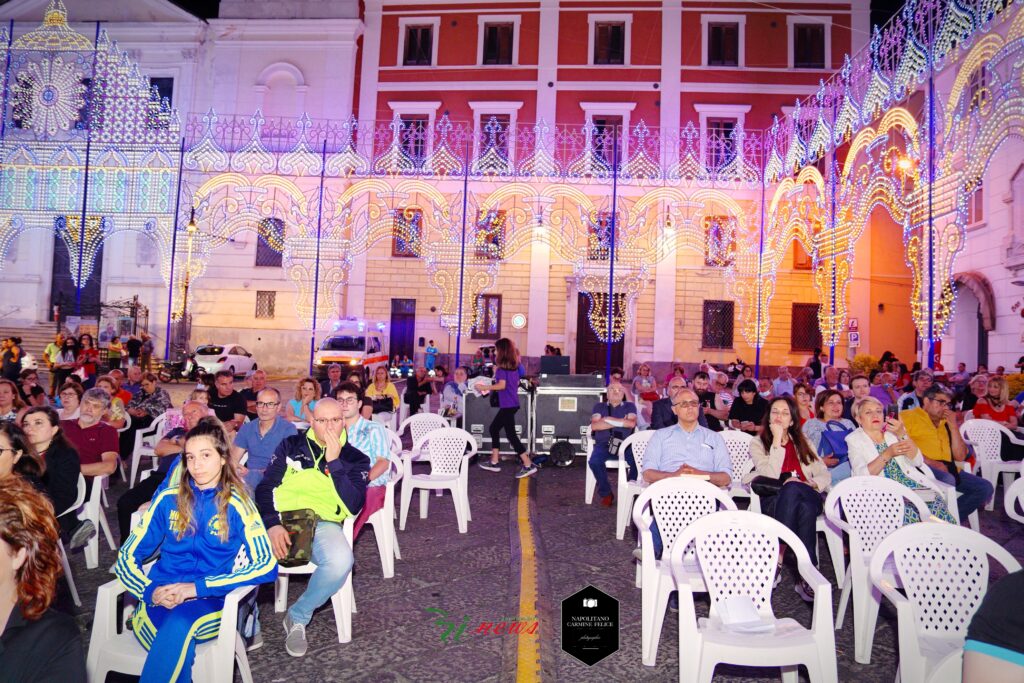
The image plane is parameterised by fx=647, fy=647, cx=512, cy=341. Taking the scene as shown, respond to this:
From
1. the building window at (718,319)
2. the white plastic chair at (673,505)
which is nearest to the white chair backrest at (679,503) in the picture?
the white plastic chair at (673,505)

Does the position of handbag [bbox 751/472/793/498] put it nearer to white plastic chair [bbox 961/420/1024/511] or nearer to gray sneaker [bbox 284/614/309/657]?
gray sneaker [bbox 284/614/309/657]

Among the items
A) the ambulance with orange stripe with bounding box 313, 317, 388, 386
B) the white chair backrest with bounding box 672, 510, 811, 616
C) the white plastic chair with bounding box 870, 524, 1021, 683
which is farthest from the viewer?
the ambulance with orange stripe with bounding box 313, 317, 388, 386

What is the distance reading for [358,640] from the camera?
3.75m

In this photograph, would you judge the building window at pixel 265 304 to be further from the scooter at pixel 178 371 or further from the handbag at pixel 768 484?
the handbag at pixel 768 484

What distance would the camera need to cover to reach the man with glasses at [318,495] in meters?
3.64

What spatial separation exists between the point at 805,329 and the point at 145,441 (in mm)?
22059

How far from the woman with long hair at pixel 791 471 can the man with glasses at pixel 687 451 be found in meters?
0.29

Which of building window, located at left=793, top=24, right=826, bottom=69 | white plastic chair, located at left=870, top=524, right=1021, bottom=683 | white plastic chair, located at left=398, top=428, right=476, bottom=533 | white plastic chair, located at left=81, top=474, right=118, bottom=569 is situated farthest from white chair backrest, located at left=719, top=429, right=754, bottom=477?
building window, located at left=793, top=24, right=826, bottom=69

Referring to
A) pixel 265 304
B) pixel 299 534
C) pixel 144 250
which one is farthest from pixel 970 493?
pixel 144 250

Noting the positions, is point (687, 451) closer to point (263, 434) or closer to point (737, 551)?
point (737, 551)

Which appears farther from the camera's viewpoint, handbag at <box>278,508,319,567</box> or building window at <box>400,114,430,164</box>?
building window at <box>400,114,430,164</box>

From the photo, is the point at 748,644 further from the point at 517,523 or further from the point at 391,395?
the point at 391,395

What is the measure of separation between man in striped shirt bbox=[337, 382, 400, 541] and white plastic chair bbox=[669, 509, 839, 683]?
2277mm

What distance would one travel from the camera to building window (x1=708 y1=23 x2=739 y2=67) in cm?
2503
